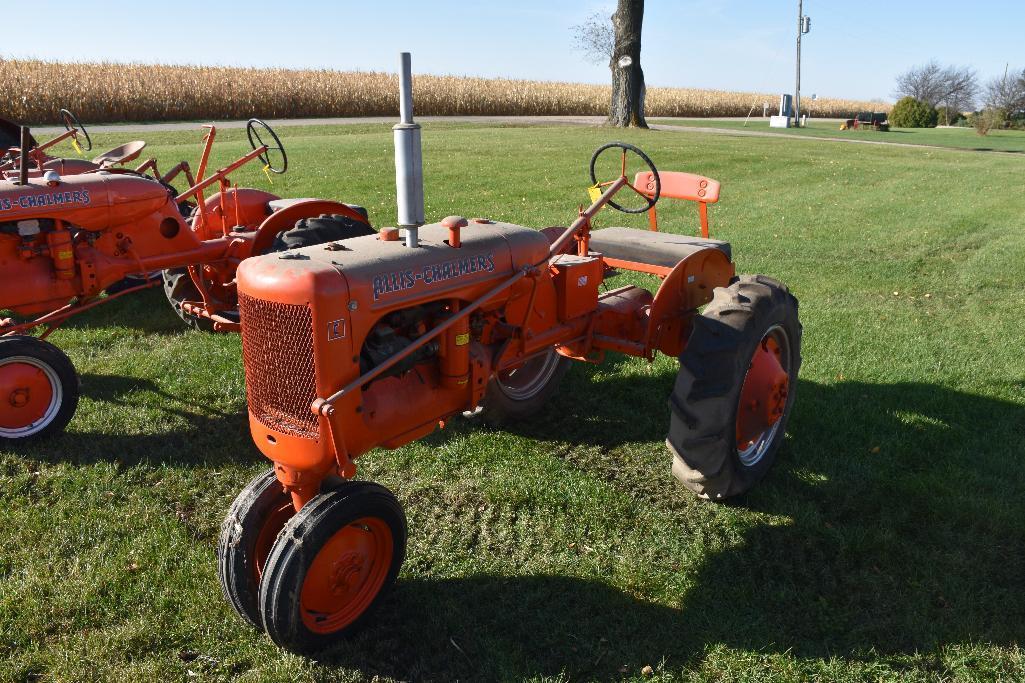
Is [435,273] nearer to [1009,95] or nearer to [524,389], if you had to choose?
[524,389]

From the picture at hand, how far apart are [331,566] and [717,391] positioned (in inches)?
65.8

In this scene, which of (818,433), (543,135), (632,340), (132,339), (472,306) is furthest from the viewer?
(543,135)

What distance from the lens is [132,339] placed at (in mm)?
5785

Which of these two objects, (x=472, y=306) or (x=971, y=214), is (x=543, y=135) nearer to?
(x=971, y=214)

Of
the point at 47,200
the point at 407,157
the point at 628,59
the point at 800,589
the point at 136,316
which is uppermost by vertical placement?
the point at 628,59

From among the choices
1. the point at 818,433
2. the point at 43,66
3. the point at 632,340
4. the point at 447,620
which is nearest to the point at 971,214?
the point at 818,433

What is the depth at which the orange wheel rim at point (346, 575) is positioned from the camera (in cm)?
268

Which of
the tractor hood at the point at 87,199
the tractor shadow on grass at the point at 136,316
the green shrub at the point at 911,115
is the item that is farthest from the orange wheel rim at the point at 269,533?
the green shrub at the point at 911,115

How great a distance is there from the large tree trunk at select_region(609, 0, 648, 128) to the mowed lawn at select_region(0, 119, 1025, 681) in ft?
61.5

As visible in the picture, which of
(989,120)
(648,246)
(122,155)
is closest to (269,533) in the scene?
(648,246)

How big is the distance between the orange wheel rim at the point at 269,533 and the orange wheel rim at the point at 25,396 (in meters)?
2.11

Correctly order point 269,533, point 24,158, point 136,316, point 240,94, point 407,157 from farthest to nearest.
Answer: point 240,94 < point 136,316 < point 24,158 < point 269,533 < point 407,157

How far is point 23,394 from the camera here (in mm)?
4152

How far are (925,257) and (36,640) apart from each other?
851cm
